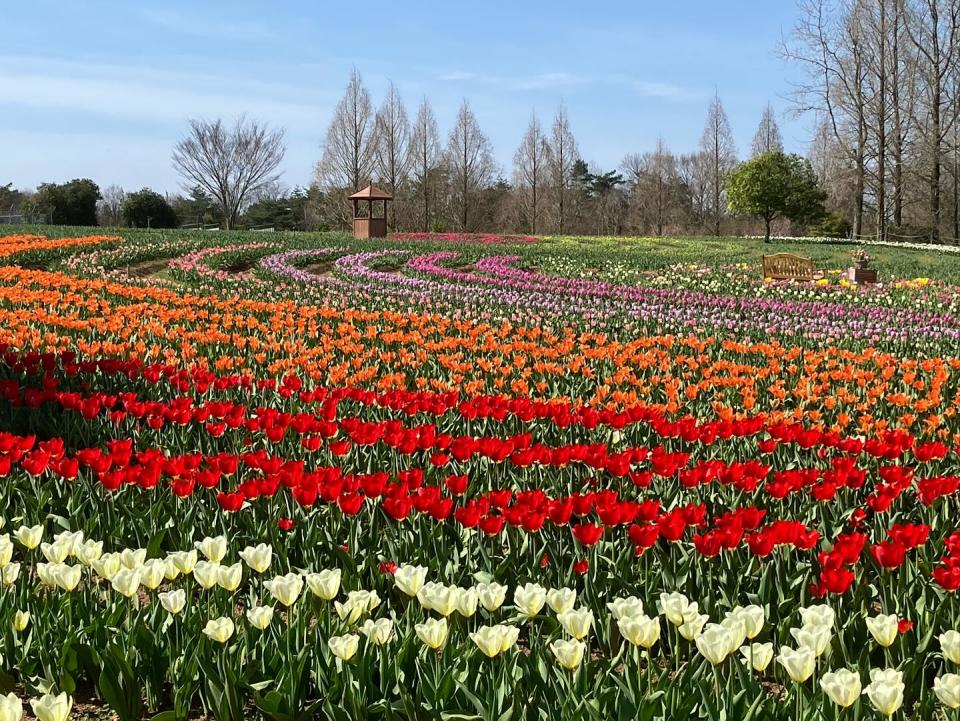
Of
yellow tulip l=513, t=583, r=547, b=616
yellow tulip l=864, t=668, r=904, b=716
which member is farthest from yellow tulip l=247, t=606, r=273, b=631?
yellow tulip l=864, t=668, r=904, b=716

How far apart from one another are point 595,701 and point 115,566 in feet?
4.57

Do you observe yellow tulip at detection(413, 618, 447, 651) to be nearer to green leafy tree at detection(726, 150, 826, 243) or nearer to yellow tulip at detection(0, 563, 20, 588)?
yellow tulip at detection(0, 563, 20, 588)

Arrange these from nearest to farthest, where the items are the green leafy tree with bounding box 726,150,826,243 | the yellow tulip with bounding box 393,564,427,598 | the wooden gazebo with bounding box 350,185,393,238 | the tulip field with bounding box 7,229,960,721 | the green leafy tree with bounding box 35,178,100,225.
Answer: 1. the tulip field with bounding box 7,229,960,721
2. the yellow tulip with bounding box 393,564,427,598
3. the wooden gazebo with bounding box 350,185,393,238
4. the green leafy tree with bounding box 726,150,826,243
5. the green leafy tree with bounding box 35,178,100,225

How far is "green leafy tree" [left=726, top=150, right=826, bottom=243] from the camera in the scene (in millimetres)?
32625

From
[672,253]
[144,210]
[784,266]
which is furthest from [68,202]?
[784,266]

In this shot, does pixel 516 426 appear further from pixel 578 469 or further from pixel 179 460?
pixel 179 460

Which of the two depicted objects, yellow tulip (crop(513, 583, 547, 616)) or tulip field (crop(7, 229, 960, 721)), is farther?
yellow tulip (crop(513, 583, 547, 616))

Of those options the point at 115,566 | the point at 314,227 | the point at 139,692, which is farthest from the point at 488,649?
the point at 314,227

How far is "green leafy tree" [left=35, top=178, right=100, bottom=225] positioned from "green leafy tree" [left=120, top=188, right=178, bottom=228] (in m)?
1.75

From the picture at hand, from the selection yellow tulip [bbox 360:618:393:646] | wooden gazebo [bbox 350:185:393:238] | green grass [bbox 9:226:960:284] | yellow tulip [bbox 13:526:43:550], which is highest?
wooden gazebo [bbox 350:185:393:238]

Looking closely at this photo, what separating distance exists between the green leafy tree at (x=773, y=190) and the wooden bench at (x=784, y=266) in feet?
51.5

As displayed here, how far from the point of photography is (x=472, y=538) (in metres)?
3.39

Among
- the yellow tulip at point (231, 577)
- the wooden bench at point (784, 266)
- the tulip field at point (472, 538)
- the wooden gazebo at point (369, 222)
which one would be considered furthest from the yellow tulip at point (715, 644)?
the wooden gazebo at point (369, 222)

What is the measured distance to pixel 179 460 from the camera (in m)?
3.50
